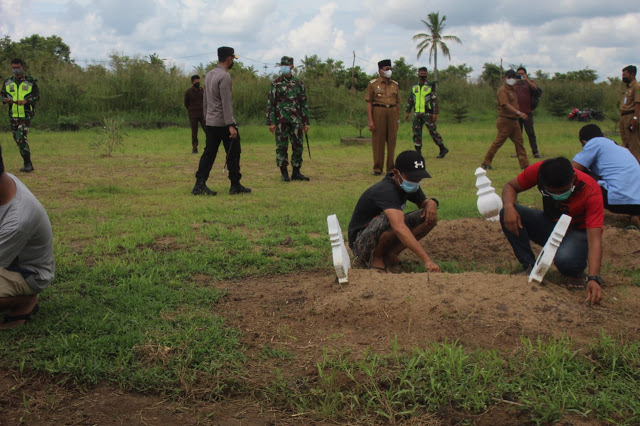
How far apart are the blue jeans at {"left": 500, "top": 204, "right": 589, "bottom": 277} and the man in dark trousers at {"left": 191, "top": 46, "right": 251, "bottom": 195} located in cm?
459

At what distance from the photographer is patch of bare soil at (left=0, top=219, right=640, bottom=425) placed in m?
2.93

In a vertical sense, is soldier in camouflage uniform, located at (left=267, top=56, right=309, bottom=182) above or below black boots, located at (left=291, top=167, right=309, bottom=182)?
above

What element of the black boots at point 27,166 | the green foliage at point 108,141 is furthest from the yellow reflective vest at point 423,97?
the black boots at point 27,166

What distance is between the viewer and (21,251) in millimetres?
3703

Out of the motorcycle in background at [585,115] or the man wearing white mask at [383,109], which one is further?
the motorcycle in background at [585,115]

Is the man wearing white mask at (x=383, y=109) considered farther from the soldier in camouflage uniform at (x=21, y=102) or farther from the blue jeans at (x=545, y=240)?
the soldier in camouflage uniform at (x=21, y=102)

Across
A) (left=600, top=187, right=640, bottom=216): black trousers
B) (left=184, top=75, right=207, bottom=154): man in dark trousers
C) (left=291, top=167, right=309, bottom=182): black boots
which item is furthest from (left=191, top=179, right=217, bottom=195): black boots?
(left=184, top=75, right=207, bottom=154): man in dark trousers

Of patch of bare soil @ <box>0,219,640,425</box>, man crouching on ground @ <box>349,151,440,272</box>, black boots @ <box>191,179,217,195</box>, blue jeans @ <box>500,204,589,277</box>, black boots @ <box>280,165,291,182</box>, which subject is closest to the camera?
patch of bare soil @ <box>0,219,640,425</box>

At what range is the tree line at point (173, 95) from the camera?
2012 cm

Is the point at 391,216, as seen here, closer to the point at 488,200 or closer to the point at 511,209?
the point at 511,209

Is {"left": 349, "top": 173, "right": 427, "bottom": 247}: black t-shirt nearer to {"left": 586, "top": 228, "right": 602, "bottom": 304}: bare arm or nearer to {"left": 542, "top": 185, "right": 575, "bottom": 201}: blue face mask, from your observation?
{"left": 542, "top": 185, "right": 575, "bottom": 201}: blue face mask

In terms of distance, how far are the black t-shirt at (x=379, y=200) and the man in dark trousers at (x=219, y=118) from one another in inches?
146

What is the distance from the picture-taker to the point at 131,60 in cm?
2238

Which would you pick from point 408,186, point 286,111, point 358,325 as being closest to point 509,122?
point 286,111
